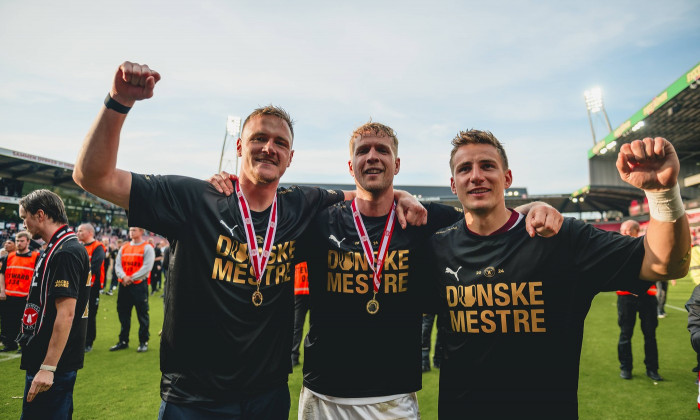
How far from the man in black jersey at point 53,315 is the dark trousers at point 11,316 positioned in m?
5.15

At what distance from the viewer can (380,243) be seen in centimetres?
263

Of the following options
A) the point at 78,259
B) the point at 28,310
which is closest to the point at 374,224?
the point at 78,259

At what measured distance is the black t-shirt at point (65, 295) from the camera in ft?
8.98

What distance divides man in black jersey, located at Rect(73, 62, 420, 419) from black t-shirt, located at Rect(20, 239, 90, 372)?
4.03 feet

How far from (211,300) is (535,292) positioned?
1813 mm

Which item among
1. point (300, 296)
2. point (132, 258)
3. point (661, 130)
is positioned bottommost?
A: point (300, 296)

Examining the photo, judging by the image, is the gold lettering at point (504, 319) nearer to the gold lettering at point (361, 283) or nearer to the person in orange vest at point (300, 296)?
the gold lettering at point (361, 283)

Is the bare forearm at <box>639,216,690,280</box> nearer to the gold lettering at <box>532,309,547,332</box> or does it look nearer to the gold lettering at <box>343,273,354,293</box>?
the gold lettering at <box>532,309,547,332</box>

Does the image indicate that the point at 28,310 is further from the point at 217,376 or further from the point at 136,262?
the point at 136,262

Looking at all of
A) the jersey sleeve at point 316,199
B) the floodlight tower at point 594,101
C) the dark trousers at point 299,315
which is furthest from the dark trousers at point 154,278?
the floodlight tower at point 594,101

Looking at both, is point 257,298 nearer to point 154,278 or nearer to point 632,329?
point 632,329

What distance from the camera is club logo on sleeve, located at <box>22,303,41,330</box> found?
282cm

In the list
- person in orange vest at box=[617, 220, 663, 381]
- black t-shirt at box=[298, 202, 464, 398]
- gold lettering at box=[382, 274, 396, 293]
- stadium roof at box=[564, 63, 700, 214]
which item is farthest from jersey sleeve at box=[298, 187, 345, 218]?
stadium roof at box=[564, 63, 700, 214]

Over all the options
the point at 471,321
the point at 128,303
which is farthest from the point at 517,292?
the point at 128,303
